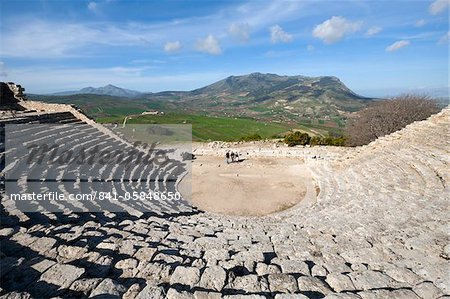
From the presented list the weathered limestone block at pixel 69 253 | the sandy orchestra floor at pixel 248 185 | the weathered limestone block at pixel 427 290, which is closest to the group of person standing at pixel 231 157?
the sandy orchestra floor at pixel 248 185

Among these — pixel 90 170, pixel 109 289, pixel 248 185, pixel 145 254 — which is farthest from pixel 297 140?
pixel 109 289

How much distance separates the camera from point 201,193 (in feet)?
46.3

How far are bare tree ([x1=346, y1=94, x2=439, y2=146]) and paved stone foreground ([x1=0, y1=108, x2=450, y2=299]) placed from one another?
15802 millimetres

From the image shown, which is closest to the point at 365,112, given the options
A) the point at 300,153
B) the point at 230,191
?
the point at 300,153

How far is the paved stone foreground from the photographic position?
11.5 ft

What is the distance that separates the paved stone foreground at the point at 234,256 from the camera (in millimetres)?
3490

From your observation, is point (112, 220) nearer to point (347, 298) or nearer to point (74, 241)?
point (74, 241)

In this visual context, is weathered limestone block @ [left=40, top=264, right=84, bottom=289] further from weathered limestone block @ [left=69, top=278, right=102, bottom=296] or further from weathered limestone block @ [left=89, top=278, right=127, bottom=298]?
weathered limestone block @ [left=89, top=278, right=127, bottom=298]

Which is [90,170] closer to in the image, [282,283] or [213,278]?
[213,278]

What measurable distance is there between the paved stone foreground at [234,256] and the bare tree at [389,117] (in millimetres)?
15802

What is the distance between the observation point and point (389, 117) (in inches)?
917

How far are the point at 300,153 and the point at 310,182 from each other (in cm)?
575

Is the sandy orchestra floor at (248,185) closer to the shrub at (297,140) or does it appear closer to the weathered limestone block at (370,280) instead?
the shrub at (297,140)

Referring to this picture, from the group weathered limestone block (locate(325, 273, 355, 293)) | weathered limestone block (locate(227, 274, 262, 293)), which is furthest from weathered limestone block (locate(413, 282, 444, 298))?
weathered limestone block (locate(227, 274, 262, 293))
